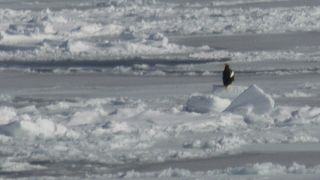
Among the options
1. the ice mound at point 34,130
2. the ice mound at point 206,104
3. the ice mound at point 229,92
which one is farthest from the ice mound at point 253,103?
the ice mound at point 34,130

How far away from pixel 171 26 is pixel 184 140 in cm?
1838

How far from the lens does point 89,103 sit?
16.9 meters

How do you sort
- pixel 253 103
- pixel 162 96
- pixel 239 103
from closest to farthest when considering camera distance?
pixel 253 103 < pixel 239 103 < pixel 162 96

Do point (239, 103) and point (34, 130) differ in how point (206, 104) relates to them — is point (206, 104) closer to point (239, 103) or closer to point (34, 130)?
point (239, 103)

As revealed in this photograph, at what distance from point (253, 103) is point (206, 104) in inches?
28.0

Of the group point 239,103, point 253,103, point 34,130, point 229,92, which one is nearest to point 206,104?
point 239,103

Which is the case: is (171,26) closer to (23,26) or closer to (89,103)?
(23,26)

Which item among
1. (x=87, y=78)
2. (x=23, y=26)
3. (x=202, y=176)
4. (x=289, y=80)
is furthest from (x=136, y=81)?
(x=23, y=26)

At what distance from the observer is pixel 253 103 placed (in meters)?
14.8

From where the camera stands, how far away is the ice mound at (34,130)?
1362 centimetres

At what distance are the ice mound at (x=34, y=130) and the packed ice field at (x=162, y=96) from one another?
0.01 metres

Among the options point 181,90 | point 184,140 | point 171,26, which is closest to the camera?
point 184,140

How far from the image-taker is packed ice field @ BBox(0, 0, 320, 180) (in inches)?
474

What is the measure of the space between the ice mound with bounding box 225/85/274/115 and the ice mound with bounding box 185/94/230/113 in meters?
0.17
